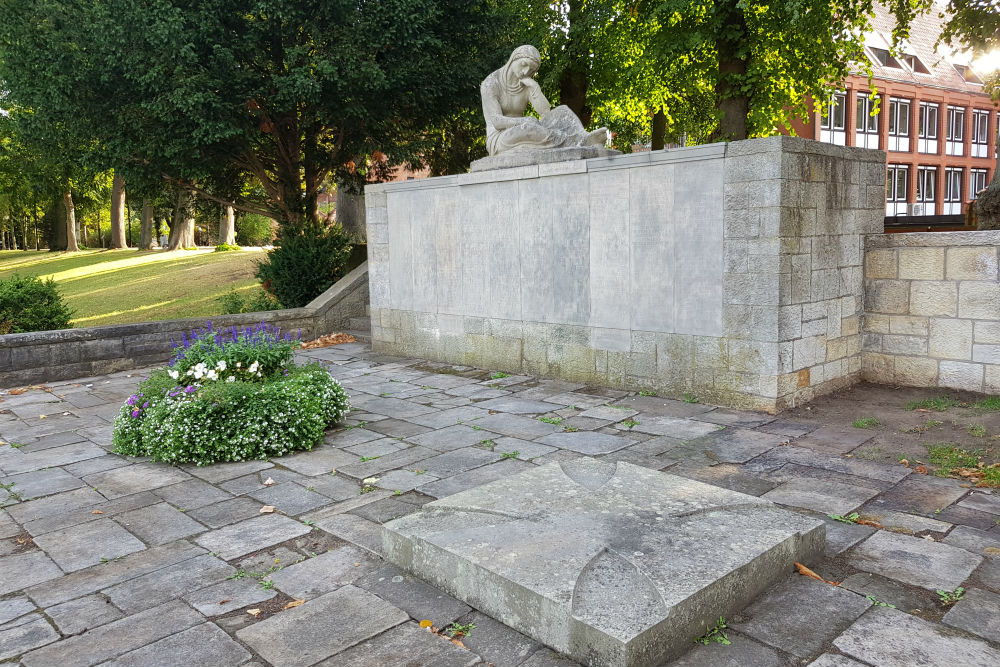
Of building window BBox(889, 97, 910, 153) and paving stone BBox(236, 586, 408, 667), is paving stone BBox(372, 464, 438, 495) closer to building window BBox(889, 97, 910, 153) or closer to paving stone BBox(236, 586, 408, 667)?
paving stone BBox(236, 586, 408, 667)

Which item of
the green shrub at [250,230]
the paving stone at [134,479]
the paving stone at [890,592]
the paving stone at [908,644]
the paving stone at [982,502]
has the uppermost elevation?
the green shrub at [250,230]

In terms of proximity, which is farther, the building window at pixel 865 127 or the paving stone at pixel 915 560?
the building window at pixel 865 127

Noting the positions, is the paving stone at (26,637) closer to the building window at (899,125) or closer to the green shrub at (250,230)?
the green shrub at (250,230)

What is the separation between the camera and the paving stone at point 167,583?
3.55m

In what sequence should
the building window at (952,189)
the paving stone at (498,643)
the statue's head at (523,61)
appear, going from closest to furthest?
the paving stone at (498,643), the statue's head at (523,61), the building window at (952,189)

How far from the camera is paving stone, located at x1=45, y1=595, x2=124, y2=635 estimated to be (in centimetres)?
333

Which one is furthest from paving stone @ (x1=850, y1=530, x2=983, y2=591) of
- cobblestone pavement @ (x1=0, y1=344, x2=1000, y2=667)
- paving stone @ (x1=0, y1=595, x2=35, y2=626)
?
paving stone @ (x1=0, y1=595, x2=35, y2=626)

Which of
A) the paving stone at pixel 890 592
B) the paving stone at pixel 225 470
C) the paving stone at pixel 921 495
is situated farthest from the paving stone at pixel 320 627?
the paving stone at pixel 921 495

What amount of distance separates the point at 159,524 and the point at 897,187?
140 ft

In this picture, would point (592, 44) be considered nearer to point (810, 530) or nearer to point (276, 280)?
point (276, 280)

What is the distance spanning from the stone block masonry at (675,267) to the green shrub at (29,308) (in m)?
5.91

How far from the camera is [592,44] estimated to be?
16938 mm

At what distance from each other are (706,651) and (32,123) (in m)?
15.1

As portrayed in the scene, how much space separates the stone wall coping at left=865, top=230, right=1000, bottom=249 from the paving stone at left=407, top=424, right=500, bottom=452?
15.4 ft
